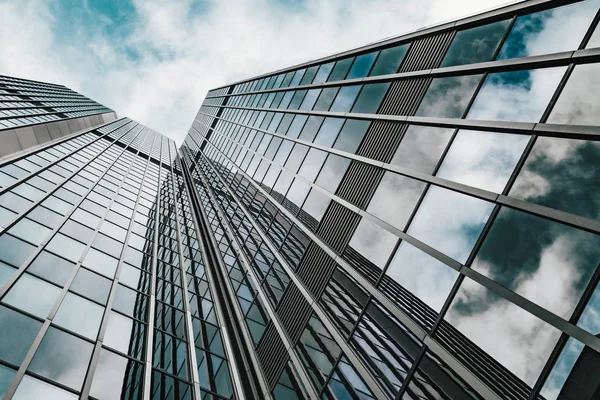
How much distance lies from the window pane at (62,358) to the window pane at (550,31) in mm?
14995

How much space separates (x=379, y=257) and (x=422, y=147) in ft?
12.6

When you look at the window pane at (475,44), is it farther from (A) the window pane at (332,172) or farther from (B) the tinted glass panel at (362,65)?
(B) the tinted glass panel at (362,65)

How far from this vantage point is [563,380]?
22.3 ft

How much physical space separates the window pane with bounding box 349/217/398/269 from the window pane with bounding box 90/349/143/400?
26.7 feet

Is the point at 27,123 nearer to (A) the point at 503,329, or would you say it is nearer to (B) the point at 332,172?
(B) the point at 332,172

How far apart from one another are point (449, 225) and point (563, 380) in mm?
4519

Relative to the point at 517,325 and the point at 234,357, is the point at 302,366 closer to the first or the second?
the point at 234,357

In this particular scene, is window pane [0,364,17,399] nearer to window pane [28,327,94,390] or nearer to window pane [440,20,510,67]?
window pane [28,327,94,390]

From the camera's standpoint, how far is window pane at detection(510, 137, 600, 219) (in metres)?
7.65

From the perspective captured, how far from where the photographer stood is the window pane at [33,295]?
11.9 meters

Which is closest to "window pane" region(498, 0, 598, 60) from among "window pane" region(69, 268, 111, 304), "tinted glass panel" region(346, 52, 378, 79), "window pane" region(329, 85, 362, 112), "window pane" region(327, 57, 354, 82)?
"window pane" region(329, 85, 362, 112)

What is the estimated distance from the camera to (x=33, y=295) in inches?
500

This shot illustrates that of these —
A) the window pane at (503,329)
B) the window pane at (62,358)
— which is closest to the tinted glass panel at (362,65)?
the window pane at (503,329)

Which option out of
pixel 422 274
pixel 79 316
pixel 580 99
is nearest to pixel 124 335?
pixel 79 316
